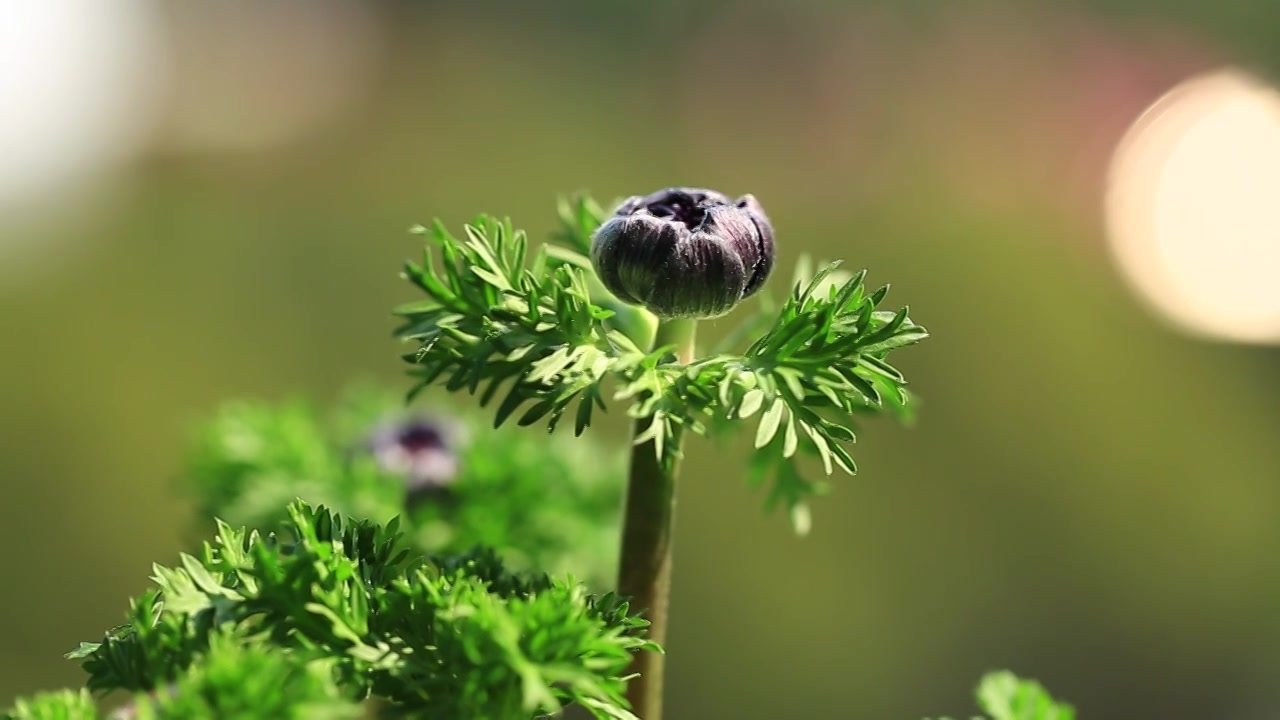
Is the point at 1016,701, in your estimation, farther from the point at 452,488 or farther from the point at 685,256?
the point at 452,488

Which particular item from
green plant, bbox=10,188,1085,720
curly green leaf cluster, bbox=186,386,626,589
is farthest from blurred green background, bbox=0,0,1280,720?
green plant, bbox=10,188,1085,720

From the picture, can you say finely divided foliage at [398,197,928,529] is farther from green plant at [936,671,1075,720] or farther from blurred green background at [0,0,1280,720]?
blurred green background at [0,0,1280,720]

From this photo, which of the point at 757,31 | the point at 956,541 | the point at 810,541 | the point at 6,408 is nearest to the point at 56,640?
the point at 6,408

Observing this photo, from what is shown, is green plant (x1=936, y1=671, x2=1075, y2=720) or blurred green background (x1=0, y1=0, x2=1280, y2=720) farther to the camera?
blurred green background (x1=0, y1=0, x2=1280, y2=720)

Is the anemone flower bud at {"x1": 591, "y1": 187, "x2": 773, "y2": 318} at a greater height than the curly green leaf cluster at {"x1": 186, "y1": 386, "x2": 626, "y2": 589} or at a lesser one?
greater

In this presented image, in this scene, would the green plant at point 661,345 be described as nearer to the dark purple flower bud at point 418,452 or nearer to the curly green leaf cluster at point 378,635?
the curly green leaf cluster at point 378,635

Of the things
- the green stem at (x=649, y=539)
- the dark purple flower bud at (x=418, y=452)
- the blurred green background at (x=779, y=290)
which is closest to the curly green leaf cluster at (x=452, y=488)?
the dark purple flower bud at (x=418, y=452)
